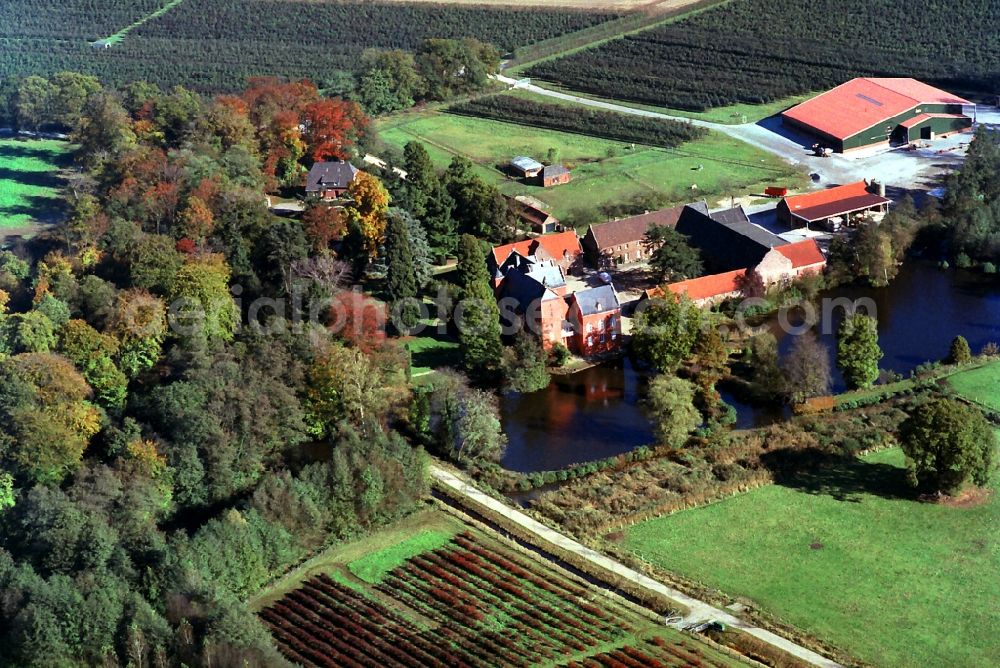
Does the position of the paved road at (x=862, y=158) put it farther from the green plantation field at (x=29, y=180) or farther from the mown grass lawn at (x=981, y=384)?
the green plantation field at (x=29, y=180)

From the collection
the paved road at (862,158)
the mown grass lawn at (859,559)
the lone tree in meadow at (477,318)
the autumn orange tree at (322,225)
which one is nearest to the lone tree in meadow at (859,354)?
the mown grass lawn at (859,559)

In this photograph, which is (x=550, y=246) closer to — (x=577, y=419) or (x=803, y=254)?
(x=803, y=254)

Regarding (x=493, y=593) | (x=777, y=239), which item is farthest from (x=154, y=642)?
(x=777, y=239)

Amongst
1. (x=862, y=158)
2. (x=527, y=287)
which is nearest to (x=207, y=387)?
(x=527, y=287)

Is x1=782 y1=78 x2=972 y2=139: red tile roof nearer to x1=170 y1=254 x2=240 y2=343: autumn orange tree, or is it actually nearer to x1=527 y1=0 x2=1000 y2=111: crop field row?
x1=527 y1=0 x2=1000 y2=111: crop field row

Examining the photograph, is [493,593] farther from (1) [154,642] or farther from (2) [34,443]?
(2) [34,443]

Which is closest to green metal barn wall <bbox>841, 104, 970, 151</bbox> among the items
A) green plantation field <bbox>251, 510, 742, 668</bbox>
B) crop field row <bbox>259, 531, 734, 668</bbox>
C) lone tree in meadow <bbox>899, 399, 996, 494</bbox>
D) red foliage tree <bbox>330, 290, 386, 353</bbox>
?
lone tree in meadow <bbox>899, 399, 996, 494</bbox>
